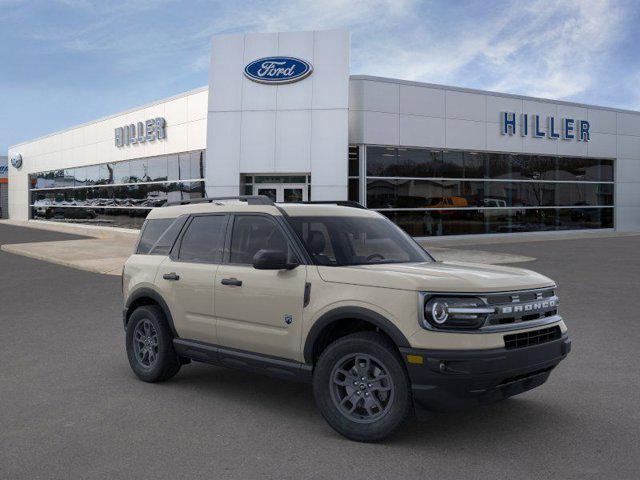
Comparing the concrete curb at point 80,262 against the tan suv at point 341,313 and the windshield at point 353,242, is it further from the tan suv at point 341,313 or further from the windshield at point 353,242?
the windshield at point 353,242

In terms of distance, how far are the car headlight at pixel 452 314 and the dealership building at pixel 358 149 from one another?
1973cm

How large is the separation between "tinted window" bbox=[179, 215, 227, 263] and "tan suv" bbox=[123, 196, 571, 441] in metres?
0.01

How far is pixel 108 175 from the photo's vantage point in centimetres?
3653

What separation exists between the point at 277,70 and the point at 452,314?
2112 centimetres

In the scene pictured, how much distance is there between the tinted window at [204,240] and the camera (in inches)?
248

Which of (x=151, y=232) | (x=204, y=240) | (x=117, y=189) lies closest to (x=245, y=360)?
(x=204, y=240)

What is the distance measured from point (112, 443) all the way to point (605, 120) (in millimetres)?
34611

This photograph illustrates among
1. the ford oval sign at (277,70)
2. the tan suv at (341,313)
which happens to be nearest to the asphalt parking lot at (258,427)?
the tan suv at (341,313)

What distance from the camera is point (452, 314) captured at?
4.70 metres

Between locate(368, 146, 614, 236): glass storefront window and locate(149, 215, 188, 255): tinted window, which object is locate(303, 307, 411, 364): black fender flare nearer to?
locate(149, 215, 188, 255): tinted window

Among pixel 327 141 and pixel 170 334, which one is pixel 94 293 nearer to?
pixel 170 334

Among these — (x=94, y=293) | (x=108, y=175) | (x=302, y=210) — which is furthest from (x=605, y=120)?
(x=302, y=210)

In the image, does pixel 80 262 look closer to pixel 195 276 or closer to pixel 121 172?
pixel 195 276

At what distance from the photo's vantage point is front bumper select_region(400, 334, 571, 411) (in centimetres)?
460
